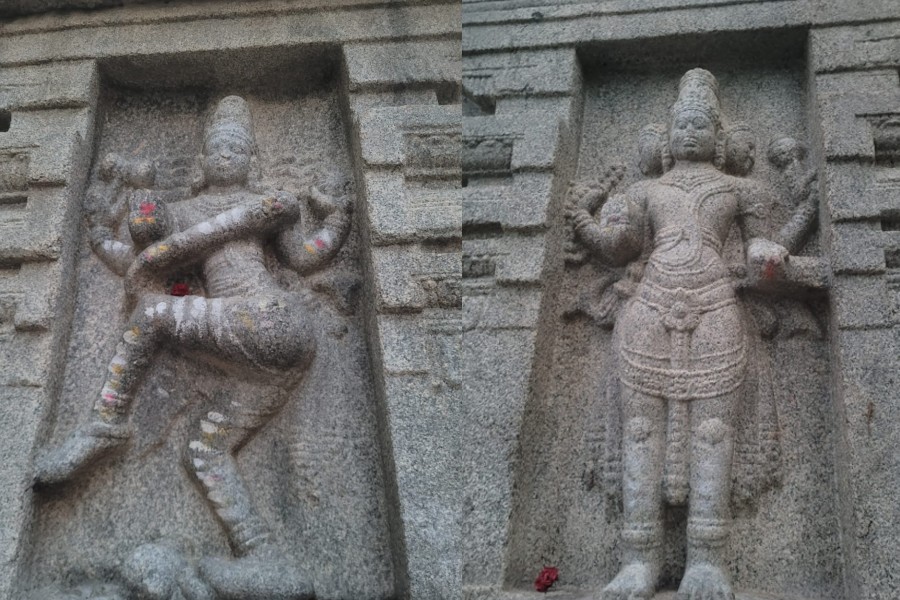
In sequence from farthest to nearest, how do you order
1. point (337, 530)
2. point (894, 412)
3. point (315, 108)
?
point (315, 108) → point (337, 530) → point (894, 412)

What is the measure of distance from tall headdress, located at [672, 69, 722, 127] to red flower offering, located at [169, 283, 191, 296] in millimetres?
2733

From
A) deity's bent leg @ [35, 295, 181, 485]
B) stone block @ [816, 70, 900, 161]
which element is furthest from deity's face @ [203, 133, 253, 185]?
stone block @ [816, 70, 900, 161]

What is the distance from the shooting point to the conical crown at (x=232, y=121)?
5.24m

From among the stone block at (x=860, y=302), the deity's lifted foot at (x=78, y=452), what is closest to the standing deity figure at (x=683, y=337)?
the stone block at (x=860, y=302)

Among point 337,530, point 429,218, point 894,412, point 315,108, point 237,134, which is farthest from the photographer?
point 315,108

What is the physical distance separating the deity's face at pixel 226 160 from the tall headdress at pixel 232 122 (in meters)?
0.02

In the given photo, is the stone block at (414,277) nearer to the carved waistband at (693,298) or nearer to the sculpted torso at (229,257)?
the sculpted torso at (229,257)

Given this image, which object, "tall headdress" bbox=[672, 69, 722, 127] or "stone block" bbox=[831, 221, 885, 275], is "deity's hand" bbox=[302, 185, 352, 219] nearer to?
"tall headdress" bbox=[672, 69, 722, 127]

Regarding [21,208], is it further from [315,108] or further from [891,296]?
[891,296]

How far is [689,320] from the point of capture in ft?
15.1

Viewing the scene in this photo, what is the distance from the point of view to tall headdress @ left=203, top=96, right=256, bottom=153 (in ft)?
17.2

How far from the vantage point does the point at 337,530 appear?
15.0ft

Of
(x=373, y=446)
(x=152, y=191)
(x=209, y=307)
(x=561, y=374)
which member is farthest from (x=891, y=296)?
(x=152, y=191)

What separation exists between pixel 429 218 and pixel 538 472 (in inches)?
53.9
